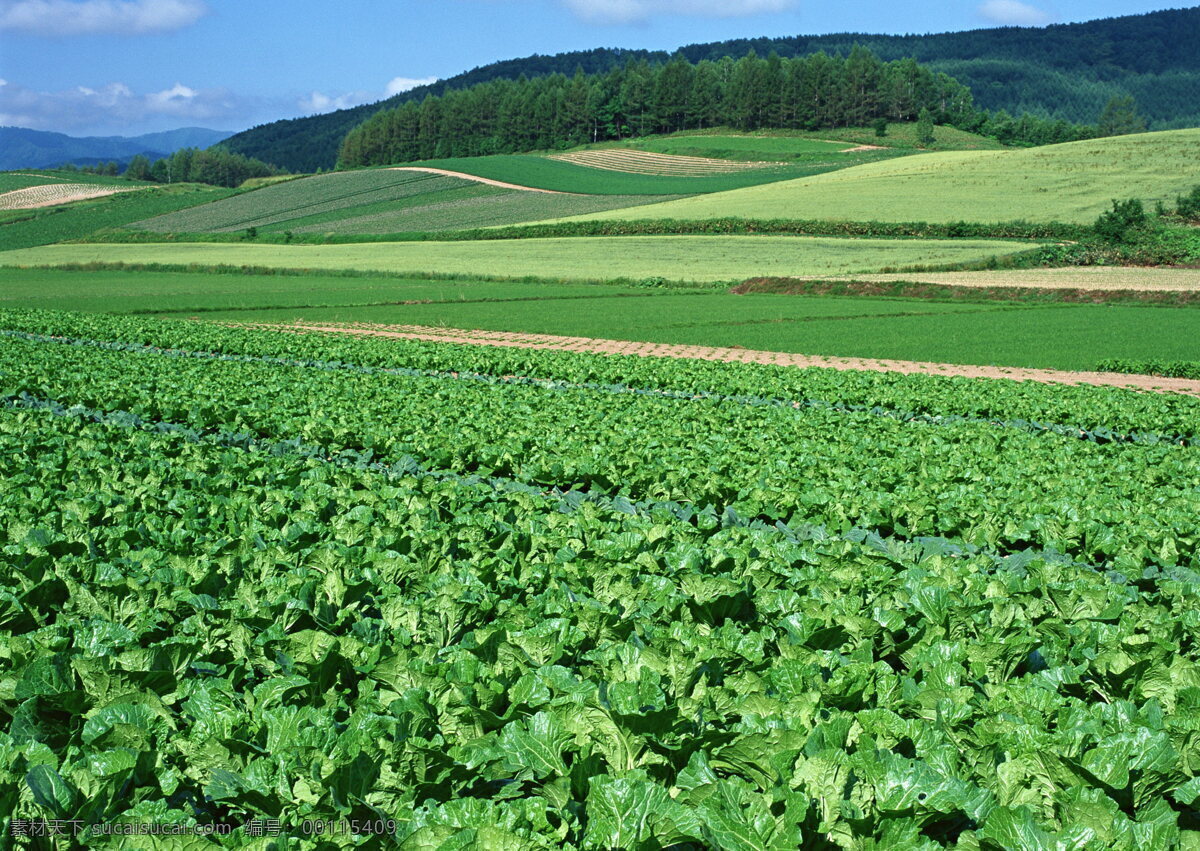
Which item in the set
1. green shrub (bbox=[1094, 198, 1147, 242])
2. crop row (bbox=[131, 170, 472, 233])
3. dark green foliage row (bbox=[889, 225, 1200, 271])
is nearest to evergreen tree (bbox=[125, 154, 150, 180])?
crop row (bbox=[131, 170, 472, 233])

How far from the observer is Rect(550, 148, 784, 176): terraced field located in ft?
360

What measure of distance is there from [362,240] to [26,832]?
81.8 metres

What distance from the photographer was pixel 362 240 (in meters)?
80.9

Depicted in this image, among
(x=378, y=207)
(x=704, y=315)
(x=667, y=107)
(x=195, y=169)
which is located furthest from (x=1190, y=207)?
(x=195, y=169)

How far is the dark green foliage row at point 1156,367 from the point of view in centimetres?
2484

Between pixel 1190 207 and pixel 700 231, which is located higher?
pixel 1190 207

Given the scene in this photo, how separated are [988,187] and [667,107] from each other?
79359mm

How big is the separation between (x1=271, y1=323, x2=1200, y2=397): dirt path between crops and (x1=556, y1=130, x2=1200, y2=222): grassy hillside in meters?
41.9

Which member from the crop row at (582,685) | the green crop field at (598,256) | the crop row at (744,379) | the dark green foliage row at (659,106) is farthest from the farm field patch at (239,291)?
the dark green foliage row at (659,106)

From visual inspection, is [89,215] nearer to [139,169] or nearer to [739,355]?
[139,169]

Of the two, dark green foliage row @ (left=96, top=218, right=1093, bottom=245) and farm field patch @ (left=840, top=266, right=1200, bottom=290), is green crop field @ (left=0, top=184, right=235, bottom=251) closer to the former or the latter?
dark green foliage row @ (left=96, top=218, right=1093, bottom=245)

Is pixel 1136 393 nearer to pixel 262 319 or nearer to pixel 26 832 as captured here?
pixel 26 832

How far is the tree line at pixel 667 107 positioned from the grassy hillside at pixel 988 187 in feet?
166

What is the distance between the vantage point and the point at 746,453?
10.8 m
